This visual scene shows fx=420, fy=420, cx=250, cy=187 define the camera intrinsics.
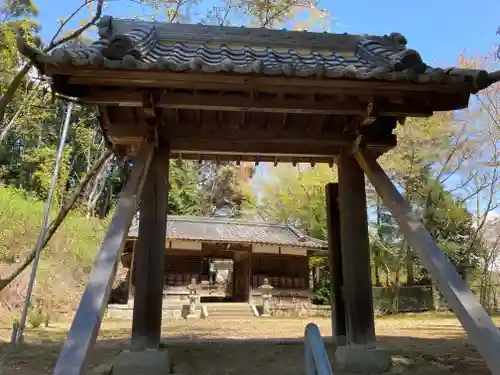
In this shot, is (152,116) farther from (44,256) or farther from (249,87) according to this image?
(44,256)

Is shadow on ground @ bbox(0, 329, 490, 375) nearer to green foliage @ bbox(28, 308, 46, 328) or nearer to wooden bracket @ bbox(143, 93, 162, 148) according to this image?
wooden bracket @ bbox(143, 93, 162, 148)

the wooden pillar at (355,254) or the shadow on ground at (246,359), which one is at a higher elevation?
the wooden pillar at (355,254)

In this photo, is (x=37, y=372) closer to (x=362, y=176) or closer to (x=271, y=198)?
(x=362, y=176)

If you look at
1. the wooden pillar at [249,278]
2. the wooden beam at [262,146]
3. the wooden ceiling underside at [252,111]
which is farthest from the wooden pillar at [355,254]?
the wooden pillar at [249,278]

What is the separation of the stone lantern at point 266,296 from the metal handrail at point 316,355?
17454mm

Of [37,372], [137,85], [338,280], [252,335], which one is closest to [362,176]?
[338,280]

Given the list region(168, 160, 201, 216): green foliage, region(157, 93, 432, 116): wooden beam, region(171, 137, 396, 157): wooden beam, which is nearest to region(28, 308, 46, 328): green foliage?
region(171, 137, 396, 157): wooden beam

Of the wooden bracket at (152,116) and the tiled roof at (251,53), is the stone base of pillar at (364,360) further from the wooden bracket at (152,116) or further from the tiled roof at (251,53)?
the wooden bracket at (152,116)

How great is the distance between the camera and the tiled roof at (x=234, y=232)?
2059cm

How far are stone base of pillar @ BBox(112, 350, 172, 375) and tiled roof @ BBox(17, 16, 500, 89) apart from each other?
3.00 m

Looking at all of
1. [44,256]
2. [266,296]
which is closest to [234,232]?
[266,296]

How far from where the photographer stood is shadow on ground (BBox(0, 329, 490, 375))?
4898mm

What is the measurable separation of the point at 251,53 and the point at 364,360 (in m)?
3.83

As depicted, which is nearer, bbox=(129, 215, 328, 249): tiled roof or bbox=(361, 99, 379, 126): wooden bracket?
bbox=(361, 99, 379, 126): wooden bracket
